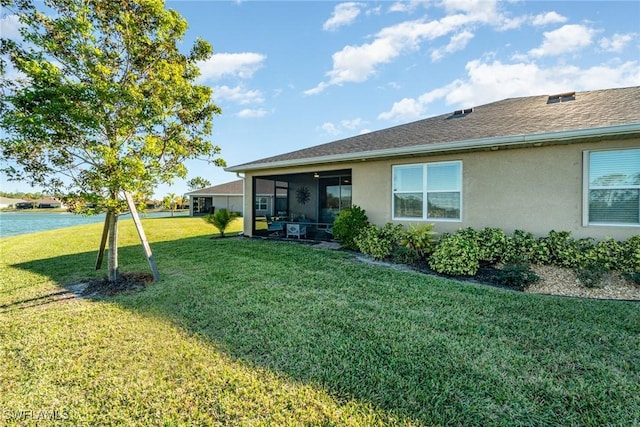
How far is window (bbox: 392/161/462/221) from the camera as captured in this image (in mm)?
7742

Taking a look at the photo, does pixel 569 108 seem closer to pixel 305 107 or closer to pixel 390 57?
pixel 390 57

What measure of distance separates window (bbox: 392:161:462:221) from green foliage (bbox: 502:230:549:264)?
1412 mm

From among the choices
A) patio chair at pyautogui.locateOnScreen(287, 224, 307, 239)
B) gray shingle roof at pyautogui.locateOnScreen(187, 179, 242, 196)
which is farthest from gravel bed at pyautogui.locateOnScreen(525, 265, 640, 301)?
gray shingle roof at pyautogui.locateOnScreen(187, 179, 242, 196)

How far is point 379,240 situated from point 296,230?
4.17m

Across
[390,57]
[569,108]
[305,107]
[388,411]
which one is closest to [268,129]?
[305,107]

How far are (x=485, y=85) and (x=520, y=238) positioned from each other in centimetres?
1057

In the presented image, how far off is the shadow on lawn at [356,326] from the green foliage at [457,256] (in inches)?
33.8

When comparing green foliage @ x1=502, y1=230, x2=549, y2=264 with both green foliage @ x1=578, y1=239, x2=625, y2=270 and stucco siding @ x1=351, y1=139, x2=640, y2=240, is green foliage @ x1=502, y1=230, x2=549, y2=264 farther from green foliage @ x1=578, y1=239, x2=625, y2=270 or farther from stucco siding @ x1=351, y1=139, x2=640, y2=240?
green foliage @ x1=578, y1=239, x2=625, y2=270

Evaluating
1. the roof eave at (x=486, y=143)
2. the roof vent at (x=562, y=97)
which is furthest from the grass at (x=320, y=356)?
the roof vent at (x=562, y=97)

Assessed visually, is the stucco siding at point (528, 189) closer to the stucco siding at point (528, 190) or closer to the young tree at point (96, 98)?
the stucco siding at point (528, 190)

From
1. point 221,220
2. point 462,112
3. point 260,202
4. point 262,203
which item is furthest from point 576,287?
point 262,203

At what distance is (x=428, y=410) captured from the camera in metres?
2.37

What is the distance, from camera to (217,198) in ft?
104

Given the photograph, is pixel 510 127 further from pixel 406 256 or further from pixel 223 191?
pixel 223 191
